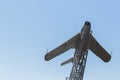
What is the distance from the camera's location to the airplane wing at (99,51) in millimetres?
48097

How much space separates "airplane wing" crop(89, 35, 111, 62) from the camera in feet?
158

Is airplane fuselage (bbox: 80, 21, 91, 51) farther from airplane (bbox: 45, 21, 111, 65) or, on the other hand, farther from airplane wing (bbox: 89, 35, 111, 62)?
airplane wing (bbox: 89, 35, 111, 62)

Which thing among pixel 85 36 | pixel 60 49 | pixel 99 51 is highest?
pixel 85 36

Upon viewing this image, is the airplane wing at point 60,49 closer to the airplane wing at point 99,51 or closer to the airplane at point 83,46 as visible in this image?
the airplane at point 83,46

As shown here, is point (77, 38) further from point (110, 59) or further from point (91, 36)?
point (110, 59)

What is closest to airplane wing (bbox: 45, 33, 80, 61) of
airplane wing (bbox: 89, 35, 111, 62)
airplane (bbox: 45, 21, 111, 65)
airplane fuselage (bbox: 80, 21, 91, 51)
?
airplane (bbox: 45, 21, 111, 65)

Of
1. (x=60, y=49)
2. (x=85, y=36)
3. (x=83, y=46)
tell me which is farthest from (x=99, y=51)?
(x=60, y=49)

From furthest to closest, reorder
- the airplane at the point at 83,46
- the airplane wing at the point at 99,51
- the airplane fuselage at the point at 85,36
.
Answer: the airplane wing at the point at 99,51 → the airplane at the point at 83,46 → the airplane fuselage at the point at 85,36

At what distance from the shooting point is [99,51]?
48.5 m

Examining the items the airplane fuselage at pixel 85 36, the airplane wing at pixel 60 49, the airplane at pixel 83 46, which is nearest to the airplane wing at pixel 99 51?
the airplane at pixel 83 46

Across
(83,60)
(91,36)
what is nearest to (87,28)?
(91,36)

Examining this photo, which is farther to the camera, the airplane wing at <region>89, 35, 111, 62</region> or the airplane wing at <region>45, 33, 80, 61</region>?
the airplane wing at <region>89, 35, 111, 62</region>

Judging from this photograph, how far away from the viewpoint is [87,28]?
148ft

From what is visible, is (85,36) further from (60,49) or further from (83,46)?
(60,49)
